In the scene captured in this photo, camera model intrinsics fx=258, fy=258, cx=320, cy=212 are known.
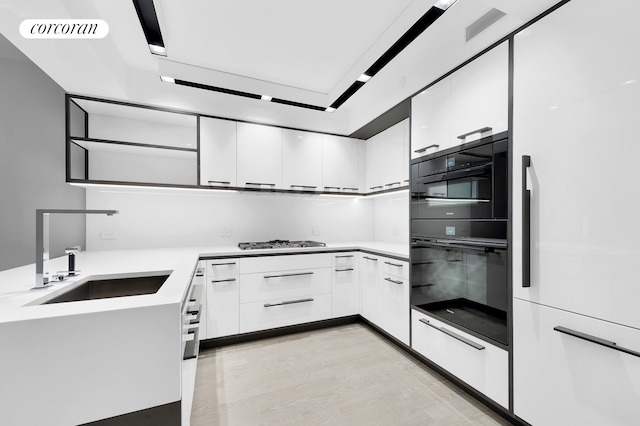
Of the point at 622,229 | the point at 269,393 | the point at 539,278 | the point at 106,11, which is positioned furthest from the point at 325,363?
the point at 106,11

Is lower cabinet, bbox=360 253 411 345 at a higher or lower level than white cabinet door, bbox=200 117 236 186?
lower

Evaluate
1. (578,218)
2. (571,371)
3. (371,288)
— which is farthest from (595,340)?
(371,288)

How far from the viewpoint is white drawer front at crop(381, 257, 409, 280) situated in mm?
2398

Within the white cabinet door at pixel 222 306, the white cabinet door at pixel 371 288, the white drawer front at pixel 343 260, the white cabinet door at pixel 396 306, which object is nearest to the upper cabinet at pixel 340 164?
the white drawer front at pixel 343 260

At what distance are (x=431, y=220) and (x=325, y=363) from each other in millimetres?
1552

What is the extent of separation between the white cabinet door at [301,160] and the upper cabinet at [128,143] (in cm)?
100

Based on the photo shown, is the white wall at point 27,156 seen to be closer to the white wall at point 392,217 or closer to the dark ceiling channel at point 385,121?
the dark ceiling channel at point 385,121

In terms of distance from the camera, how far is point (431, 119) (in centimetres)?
215

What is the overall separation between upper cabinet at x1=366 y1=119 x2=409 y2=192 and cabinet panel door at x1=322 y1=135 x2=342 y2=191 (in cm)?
43

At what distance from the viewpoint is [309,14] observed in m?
1.82

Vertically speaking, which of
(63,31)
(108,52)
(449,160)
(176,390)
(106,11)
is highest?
(106,11)

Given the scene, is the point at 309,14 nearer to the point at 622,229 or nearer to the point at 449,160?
the point at 449,160

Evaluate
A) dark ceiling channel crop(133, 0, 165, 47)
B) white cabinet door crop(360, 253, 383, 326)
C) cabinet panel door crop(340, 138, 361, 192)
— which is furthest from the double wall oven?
dark ceiling channel crop(133, 0, 165, 47)

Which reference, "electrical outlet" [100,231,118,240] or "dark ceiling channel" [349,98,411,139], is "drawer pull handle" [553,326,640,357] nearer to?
"dark ceiling channel" [349,98,411,139]
